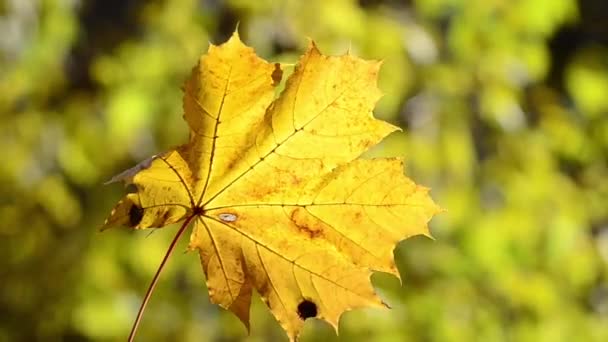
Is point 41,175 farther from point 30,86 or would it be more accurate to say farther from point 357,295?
point 357,295

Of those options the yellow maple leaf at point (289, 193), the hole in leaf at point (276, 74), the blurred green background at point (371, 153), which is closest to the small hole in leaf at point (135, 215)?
the yellow maple leaf at point (289, 193)

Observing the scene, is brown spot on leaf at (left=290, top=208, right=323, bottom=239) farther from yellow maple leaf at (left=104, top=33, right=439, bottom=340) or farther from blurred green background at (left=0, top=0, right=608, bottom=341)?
blurred green background at (left=0, top=0, right=608, bottom=341)

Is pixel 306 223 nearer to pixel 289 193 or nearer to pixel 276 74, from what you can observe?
pixel 289 193

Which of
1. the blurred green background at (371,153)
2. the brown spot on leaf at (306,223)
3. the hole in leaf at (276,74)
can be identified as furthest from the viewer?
the blurred green background at (371,153)

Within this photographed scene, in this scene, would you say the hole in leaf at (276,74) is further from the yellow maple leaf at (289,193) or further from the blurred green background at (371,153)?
the blurred green background at (371,153)

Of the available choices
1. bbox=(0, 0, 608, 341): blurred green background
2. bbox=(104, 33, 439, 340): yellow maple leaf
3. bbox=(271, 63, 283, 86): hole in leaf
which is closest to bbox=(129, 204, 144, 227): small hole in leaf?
bbox=(104, 33, 439, 340): yellow maple leaf

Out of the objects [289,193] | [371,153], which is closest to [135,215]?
[289,193]
